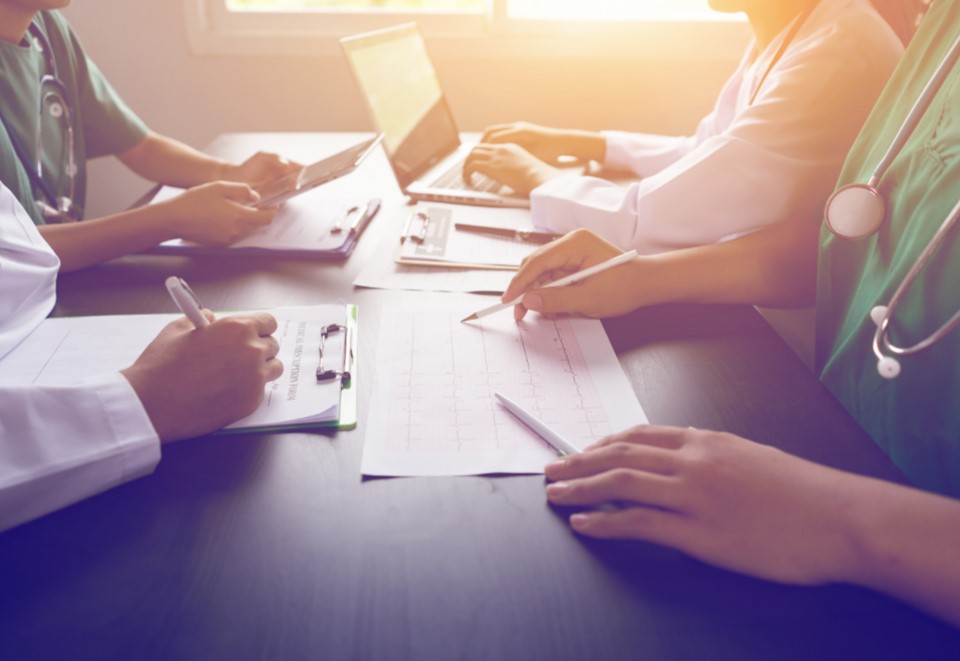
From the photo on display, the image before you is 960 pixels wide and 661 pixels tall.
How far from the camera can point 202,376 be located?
547mm

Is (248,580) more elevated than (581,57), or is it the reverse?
(581,57)

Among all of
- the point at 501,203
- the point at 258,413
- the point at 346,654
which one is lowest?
the point at 346,654

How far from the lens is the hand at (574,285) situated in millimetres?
732

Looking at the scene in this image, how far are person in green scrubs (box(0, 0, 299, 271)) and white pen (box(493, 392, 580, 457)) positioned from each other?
548mm

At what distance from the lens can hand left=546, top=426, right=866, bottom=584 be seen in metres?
0.42

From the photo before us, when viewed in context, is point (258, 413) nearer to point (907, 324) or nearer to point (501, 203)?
point (907, 324)

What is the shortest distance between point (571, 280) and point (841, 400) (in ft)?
0.98

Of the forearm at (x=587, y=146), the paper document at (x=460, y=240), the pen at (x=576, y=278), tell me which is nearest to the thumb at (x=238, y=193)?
the paper document at (x=460, y=240)

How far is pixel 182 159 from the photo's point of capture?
1320mm

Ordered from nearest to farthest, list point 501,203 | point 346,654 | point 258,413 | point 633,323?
point 346,654 < point 258,413 < point 633,323 < point 501,203

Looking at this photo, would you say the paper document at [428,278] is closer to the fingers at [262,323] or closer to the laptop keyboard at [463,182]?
the fingers at [262,323]

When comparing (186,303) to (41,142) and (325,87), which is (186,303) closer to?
(41,142)

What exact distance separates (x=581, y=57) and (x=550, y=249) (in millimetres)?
1243

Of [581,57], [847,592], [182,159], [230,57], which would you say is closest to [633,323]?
[847,592]
